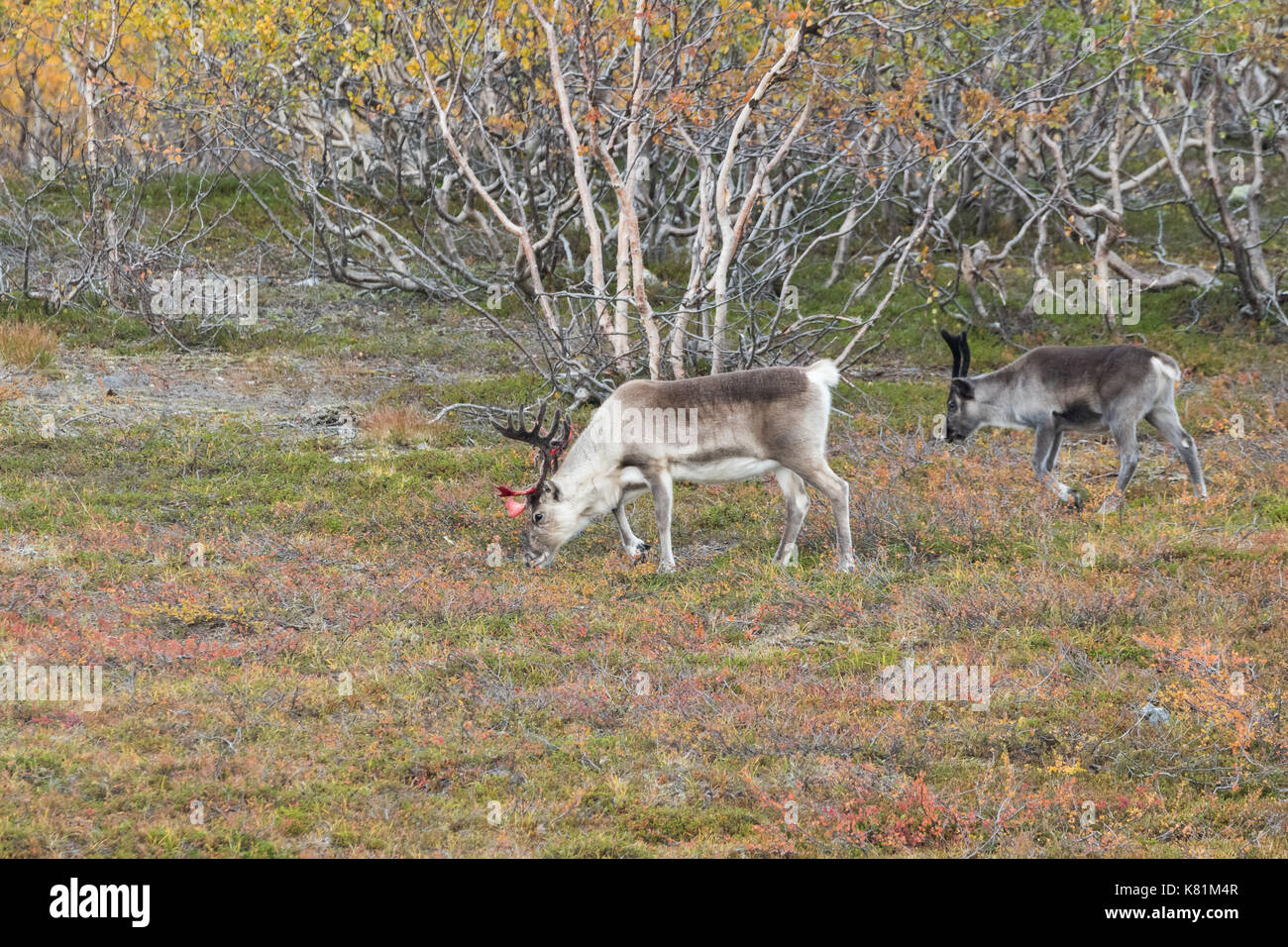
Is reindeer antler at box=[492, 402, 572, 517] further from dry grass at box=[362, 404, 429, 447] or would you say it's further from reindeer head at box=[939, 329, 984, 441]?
reindeer head at box=[939, 329, 984, 441]

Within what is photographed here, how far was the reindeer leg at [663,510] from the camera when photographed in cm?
1267

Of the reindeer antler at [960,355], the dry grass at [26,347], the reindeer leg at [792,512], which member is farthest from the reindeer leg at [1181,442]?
the dry grass at [26,347]

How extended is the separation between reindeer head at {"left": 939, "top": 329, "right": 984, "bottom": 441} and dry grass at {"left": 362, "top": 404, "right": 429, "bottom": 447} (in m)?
6.22

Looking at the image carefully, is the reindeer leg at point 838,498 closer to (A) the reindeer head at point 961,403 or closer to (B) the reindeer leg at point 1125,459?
(B) the reindeer leg at point 1125,459

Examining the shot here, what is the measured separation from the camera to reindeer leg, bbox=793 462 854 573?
12562 mm

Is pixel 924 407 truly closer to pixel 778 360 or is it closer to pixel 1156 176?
pixel 778 360

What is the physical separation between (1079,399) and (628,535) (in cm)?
504

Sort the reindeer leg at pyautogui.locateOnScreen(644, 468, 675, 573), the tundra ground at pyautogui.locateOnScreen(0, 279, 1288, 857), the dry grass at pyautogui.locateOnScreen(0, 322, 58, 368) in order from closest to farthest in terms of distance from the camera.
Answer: the tundra ground at pyautogui.locateOnScreen(0, 279, 1288, 857) < the reindeer leg at pyautogui.locateOnScreen(644, 468, 675, 573) < the dry grass at pyautogui.locateOnScreen(0, 322, 58, 368)

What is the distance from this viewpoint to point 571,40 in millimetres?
17516

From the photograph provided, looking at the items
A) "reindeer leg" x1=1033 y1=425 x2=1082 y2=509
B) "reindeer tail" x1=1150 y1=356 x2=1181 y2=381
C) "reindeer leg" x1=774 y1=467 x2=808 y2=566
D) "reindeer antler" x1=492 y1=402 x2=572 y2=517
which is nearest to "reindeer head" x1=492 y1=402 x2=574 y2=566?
"reindeer antler" x1=492 y1=402 x2=572 y2=517

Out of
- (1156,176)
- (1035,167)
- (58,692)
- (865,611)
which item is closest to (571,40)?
(1035,167)

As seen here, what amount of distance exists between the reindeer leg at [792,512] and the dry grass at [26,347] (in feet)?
35.2

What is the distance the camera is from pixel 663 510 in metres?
12.7

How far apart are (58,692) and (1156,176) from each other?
24538 millimetres
